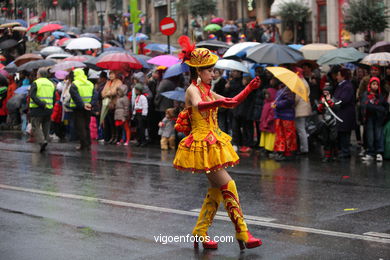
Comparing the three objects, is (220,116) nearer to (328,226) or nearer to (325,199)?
(325,199)

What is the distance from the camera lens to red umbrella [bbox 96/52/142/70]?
63.6ft

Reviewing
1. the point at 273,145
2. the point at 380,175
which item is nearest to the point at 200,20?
the point at 273,145

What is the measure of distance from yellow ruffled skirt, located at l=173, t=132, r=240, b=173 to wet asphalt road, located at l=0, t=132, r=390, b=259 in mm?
798

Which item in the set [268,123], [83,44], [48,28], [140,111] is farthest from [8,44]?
[268,123]

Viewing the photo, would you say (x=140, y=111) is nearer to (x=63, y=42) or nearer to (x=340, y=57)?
(x=340, y=57)

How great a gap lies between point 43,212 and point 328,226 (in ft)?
11.3

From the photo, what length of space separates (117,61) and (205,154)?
12.2m

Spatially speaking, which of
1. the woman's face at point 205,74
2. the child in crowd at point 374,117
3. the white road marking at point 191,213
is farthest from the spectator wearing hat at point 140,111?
the woman's face at point 205,74

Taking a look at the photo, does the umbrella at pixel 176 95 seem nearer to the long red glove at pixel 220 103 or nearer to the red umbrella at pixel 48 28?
→ the long red glove at pixel 220 103

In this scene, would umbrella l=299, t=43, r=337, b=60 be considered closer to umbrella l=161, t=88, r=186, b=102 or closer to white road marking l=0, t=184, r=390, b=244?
umbrella l=161, t=88, r=186, b=102

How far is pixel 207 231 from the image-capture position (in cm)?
829

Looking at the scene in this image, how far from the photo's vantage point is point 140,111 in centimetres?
1831

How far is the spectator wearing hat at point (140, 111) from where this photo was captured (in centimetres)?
1828

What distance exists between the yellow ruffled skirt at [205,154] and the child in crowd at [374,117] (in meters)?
7.32
